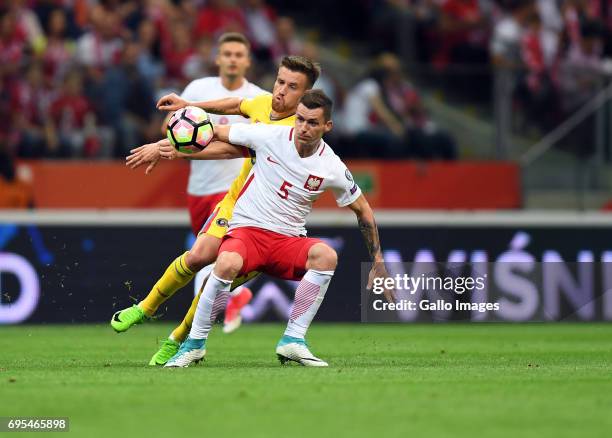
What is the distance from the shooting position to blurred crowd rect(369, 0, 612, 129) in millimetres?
17938

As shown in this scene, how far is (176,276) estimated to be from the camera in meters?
10.2

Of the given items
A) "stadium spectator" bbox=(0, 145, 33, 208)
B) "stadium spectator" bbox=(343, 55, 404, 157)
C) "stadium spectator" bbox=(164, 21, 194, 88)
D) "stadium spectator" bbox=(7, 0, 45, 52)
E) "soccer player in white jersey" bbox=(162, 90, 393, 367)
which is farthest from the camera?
"stadium spectator" bbox=(7, 0, 45, 52)

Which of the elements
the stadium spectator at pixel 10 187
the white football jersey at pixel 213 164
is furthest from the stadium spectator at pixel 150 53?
the white football jersey at pixel 213 164

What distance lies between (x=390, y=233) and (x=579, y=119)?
345cm

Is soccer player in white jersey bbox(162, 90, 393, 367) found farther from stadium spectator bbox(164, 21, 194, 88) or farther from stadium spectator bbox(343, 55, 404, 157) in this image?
stadium spectator bbox(164, 21, 194, 88)

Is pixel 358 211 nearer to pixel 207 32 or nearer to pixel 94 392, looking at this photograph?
pixel 94 392

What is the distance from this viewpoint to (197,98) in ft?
40.3

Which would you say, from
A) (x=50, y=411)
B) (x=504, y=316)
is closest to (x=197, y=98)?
(x=504, y=316)

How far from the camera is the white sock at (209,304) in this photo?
958 cm

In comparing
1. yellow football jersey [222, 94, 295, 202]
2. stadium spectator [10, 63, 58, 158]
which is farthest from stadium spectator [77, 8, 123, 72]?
yellow football jersey [222, 94, 295, 202]

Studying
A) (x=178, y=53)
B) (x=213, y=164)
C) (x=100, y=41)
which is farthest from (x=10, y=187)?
(x=213, y=164)

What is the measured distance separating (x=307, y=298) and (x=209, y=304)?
72cm

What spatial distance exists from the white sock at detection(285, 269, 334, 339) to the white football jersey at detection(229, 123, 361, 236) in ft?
1.32

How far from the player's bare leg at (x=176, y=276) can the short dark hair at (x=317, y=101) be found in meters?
1.31
